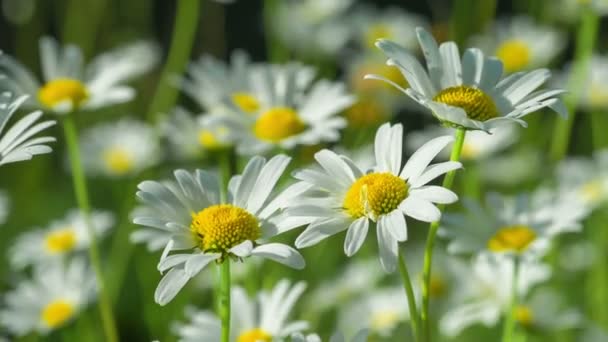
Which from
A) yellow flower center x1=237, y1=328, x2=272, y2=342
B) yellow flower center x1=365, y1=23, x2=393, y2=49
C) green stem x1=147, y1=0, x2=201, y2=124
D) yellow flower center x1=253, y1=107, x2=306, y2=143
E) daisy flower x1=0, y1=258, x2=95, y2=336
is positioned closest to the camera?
yellow flower center x1=237, y1=328, x2=272, y2=342

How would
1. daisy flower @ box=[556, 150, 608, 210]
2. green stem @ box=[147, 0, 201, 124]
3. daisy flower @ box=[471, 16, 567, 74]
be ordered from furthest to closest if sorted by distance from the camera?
daisy flower @ box=[471, 16, 567, 74] → green stem @ box=[147, 0, 201, 124] → daisy flower @ box=[556, 150, 608, 210]

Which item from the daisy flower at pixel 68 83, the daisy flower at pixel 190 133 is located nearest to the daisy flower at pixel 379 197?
the daisy flower at pixel 68 83

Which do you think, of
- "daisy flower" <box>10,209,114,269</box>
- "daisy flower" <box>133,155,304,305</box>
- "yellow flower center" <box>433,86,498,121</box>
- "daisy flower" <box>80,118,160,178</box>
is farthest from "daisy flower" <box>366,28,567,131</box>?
"daisy flower" <box>80,118,160,178</box>

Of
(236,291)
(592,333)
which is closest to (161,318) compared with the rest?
(236,291)

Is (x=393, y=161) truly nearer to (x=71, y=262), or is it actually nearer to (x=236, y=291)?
(x=236, y=291)

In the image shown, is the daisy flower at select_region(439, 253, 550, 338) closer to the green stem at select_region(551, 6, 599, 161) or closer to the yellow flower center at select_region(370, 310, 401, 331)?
the yellow flower center at select_region(370, 310, 401, 331)

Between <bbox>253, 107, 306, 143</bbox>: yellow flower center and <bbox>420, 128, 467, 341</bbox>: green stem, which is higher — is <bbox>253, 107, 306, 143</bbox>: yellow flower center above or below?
above

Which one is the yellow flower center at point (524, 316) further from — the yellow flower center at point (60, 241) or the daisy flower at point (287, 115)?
the yellow flower center at point (60, 241)
